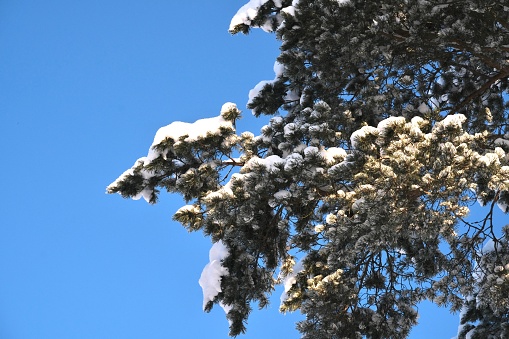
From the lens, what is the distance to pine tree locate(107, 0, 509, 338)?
6883 mm

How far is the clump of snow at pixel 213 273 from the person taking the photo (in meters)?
8.34

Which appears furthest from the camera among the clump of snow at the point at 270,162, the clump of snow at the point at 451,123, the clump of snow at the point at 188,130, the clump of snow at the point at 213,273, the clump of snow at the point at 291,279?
the clump of snow at the point at 291,279

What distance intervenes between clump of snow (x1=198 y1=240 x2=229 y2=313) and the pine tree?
2 centimetres

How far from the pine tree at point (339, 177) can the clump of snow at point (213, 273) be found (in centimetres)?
2

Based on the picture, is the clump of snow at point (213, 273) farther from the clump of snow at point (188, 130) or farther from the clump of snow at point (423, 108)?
the clump of snow at point (423, 108)

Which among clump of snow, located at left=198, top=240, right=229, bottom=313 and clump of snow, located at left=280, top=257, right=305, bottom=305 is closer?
clump of snow, located at left=198, top=240, right=229, bottom=313

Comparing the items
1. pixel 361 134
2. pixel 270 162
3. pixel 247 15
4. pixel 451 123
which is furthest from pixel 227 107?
pixel 451 123

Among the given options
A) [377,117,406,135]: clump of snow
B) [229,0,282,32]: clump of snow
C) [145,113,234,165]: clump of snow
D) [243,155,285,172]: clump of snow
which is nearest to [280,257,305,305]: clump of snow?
[243,155,285,172]: clump of snow

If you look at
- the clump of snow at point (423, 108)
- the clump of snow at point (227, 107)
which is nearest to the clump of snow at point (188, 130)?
the clump of snow at point (227, 107)

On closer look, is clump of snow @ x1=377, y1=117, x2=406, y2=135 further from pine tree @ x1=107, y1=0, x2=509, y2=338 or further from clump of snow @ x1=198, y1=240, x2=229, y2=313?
clump of snow @ x1=198, y1=240, x2=229, y2=313

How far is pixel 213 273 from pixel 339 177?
266 centimetres

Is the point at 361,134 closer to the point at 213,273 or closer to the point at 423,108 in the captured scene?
the point at 423,108

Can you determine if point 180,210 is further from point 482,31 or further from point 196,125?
point 482,31

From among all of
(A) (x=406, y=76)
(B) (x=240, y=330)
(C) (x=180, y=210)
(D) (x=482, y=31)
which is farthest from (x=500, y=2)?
(B) (x=240, y=330)
